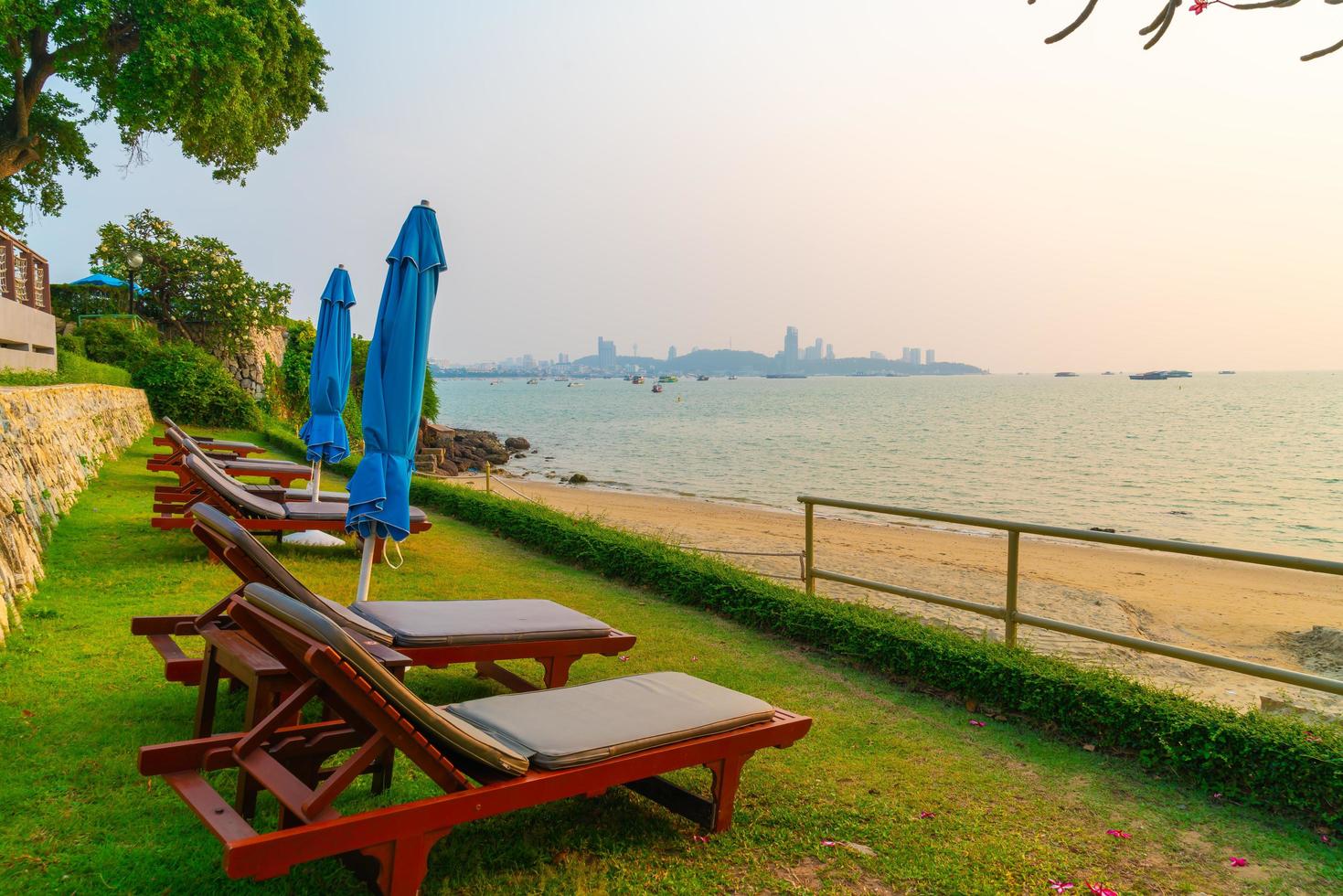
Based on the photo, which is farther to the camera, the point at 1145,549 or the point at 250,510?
the point at 250,510

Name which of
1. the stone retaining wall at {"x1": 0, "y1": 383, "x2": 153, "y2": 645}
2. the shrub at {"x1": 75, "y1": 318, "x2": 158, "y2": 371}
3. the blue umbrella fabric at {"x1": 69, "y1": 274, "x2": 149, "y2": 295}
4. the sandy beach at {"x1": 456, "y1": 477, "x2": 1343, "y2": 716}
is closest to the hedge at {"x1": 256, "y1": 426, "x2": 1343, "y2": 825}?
the sandy beach at {"x1": 456, "y1": 477, "x2": 1343, "y2": 716}

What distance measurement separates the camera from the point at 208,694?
3.44m

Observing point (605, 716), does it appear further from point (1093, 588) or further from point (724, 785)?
point (1093, 588)

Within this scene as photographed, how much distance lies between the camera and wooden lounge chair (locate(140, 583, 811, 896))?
2.27m

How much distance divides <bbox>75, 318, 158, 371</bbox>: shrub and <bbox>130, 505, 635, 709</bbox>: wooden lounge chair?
794 inches

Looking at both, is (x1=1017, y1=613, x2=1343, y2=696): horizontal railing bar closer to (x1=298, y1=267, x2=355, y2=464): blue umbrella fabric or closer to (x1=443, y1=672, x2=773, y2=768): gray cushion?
(x1=443, y1=672, x2=773, y2=768): gray cushion

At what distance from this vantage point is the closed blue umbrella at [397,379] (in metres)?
4.82

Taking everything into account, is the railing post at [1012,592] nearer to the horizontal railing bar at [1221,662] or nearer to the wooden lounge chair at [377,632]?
the horizontal railing bar at [1221,662]

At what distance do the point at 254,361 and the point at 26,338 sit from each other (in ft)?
40.2

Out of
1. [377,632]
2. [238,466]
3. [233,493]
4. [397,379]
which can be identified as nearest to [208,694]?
[377,632]

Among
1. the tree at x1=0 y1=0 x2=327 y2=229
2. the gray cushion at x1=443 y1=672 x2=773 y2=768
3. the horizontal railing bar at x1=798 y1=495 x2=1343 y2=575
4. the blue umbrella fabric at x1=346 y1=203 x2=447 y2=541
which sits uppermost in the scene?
the tree at x1=0 y1=0 x2=327 y2=229

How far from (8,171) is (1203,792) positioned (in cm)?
2123

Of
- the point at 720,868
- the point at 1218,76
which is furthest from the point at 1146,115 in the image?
the point at 720,868

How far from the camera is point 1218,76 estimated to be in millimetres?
5496
